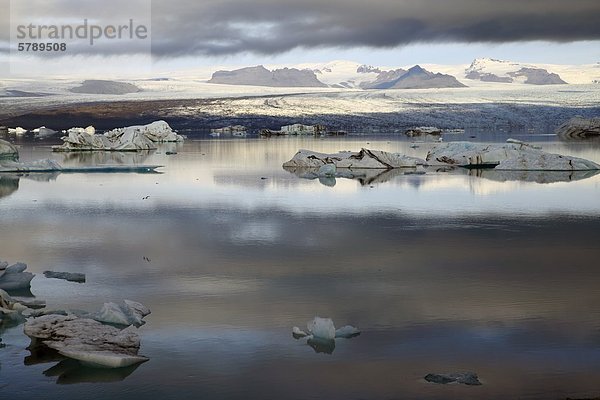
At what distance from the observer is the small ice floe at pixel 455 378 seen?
3.80 metres

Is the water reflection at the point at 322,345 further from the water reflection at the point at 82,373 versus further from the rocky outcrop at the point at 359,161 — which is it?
the rocky outcrop at the point at 359,161

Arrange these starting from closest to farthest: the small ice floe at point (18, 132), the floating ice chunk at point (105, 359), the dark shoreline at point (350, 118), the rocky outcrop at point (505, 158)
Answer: the floating ice chunk at point (105, 359) → the rocky outcrop at point (505, 158) → the small ice floe at point (18, 132) → the dark shoreline at point (350, 118)

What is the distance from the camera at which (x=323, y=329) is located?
14.6 feet

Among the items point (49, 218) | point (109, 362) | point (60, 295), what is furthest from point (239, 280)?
point (49, 218)

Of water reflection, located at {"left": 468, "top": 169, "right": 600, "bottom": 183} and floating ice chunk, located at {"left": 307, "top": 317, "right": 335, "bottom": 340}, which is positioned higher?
floating ice chunk, located at {"left": 307, "top": 317, "right": 335, "bottom": 340}

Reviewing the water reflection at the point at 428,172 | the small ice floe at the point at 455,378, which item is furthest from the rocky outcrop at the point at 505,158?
the small ice floe at the point at 455,378

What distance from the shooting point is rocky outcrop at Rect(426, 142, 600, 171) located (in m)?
15.7

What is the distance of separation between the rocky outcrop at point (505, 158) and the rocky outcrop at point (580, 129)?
15857mm

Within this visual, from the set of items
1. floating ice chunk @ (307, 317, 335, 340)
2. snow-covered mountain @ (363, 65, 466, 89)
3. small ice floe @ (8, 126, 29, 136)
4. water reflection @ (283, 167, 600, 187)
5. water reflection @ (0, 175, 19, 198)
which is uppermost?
snow-covered mountain @ (363, 65, 466, 89)

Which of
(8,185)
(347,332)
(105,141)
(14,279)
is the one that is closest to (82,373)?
(347,332)

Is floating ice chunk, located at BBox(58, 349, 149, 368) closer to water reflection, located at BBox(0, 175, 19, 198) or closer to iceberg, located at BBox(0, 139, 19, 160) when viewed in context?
water reflection, located at BBox(0, 175, 19, 198)

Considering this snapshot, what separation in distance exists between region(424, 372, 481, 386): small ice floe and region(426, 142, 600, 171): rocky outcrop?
1249cm

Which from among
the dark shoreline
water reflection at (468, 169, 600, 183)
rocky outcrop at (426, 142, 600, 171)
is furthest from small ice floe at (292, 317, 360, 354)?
the dark shoreline

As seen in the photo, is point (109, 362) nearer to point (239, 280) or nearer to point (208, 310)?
point (208, 310)
